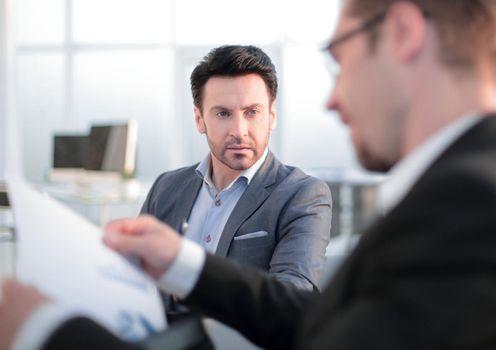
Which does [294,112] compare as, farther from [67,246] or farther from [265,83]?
[67,246]

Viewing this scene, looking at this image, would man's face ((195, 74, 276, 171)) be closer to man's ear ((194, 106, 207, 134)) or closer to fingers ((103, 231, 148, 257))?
man's ear ((194, 106, 207, 134))

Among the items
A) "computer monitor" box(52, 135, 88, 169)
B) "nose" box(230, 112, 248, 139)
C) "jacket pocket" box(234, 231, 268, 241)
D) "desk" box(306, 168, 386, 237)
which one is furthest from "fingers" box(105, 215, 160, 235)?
"desk" box(306, 168, 386, 237)

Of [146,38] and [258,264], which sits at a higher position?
[146,38]

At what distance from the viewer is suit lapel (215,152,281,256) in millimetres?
1715

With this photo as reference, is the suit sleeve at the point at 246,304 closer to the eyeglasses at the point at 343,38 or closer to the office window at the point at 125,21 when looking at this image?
the eyeglasses at the point at 343,38

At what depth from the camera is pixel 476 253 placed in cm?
56

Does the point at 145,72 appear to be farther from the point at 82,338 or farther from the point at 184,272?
the point at 82,338

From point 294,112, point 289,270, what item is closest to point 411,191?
point 289,270

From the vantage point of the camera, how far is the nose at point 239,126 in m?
1.92

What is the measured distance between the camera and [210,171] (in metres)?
1.97

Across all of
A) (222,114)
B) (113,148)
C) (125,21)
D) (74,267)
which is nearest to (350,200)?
(113,148)

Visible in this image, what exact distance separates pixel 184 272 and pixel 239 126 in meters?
1.08

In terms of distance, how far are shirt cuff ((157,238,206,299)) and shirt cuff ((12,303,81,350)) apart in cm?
23

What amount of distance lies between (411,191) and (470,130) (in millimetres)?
96
